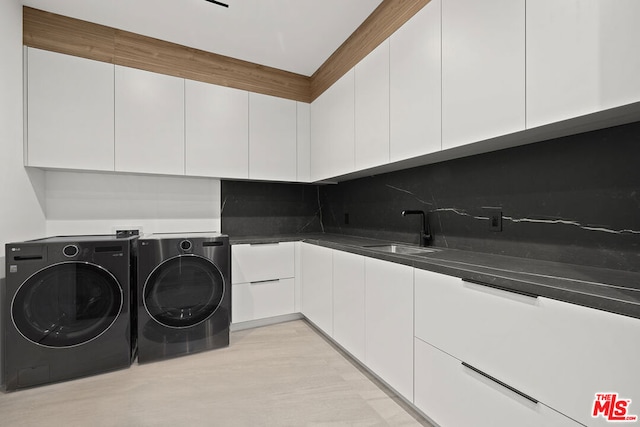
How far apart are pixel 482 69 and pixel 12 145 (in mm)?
2839

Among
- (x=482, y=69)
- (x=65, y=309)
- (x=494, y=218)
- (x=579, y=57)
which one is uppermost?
(x=482, y=69)

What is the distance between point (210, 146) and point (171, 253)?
1.02 meters

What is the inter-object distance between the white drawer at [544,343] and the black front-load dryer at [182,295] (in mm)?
1677

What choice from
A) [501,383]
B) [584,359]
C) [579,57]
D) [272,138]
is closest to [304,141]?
[272,138]

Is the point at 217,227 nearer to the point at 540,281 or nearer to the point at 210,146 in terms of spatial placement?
the point at 210,146

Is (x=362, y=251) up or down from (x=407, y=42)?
down

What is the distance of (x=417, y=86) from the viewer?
161cm

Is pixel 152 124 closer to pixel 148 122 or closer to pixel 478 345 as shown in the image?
pixel 148 122

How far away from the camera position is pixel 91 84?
2.12 metres

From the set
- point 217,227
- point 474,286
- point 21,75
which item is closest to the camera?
point 474,286

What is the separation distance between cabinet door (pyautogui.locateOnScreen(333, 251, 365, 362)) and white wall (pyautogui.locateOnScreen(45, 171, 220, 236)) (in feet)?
4.89

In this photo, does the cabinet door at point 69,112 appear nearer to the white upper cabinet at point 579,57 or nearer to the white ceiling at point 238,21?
the white ceiling at point 238,21

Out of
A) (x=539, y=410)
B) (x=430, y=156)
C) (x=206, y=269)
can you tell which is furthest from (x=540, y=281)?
(x=206, y=269)

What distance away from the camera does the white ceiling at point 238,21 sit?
1.98 meters
